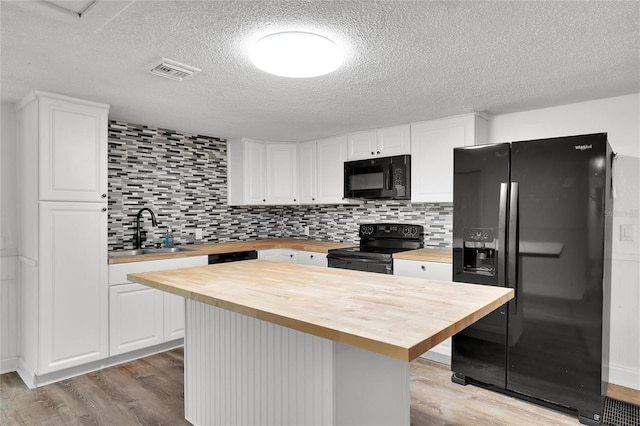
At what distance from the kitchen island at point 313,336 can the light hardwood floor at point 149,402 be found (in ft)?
2.00

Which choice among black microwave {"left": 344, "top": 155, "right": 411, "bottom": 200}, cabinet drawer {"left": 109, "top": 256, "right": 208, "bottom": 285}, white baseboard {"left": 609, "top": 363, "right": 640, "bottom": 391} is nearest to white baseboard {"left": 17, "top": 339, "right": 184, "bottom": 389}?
cabinet drawer {"left": 109, "top": 256, "right": 208, "bottom": 285}

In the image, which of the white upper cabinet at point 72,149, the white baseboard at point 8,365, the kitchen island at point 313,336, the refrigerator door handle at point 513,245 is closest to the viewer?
the kitchen island at point 313,336

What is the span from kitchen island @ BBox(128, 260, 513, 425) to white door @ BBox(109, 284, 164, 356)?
1.34m

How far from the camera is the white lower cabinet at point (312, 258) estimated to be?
3.90 meters

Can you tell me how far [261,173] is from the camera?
4.49m

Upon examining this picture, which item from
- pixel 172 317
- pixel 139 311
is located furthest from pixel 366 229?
pixel 139 311

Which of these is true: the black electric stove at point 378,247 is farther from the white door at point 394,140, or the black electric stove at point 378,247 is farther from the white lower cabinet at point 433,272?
the white door at point 394,140

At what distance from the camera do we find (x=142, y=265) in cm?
318

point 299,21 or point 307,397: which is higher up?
point 299,21

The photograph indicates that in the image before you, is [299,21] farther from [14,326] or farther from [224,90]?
[14,326]

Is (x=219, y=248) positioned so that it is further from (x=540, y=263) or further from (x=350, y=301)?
(x=540, y=263)

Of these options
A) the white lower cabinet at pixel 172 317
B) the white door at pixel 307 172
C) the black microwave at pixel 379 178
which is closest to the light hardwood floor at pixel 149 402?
the white lower cabinet at pixel 172 317

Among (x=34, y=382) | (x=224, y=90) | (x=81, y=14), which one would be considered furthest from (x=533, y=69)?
(x=34, y=382)

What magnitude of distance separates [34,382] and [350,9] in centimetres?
320
